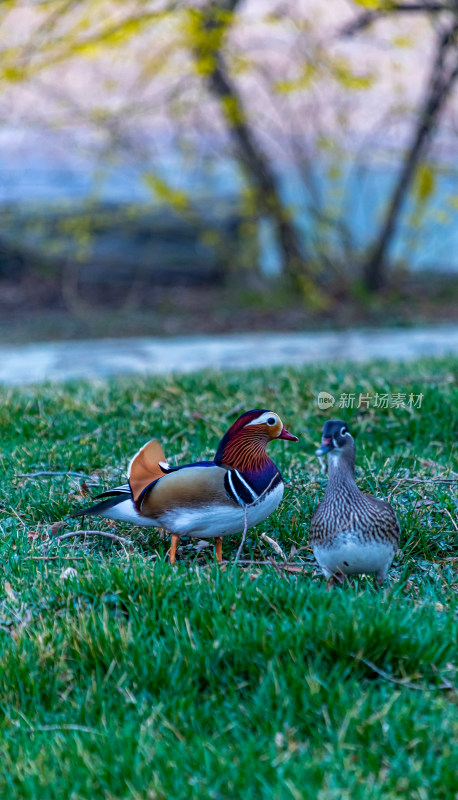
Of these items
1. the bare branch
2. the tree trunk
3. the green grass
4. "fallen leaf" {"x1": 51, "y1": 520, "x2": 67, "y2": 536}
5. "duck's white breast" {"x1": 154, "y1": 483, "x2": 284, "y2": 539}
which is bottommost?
the green grass

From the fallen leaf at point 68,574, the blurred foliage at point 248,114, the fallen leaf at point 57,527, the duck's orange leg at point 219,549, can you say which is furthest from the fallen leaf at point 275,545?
the blurred foliage at point 248,114

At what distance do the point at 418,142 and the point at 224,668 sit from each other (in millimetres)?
10000

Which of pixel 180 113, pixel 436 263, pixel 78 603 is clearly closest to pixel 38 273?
pixel 180 113

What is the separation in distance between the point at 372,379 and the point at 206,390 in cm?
118

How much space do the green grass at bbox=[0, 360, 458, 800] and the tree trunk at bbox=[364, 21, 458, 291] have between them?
8.28 m

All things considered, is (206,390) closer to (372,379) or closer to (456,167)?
(372,379)

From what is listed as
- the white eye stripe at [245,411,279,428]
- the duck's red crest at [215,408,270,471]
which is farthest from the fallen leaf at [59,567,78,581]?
the white eye stripe at [245,411,279,428]

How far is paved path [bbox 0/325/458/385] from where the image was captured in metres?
9.03

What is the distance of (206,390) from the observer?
630 centimetres

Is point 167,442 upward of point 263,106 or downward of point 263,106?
downward

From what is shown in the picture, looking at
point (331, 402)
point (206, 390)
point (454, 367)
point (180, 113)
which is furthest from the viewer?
point (180, 113)

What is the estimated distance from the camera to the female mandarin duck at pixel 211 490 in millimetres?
3207

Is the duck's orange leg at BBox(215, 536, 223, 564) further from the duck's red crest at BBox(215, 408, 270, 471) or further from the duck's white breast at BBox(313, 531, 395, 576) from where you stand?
the duck's white breast at BBox(313, 531, 395, 576)

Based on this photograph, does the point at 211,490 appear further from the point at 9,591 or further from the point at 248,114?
the point at 248,114
